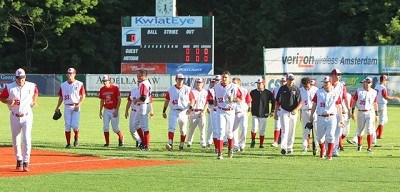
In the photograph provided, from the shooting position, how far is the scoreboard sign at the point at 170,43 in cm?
4684

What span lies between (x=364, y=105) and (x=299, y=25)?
4885cm

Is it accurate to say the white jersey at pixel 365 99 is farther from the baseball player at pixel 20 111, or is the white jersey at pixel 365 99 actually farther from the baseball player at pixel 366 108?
the baseball player at pixel 20 111

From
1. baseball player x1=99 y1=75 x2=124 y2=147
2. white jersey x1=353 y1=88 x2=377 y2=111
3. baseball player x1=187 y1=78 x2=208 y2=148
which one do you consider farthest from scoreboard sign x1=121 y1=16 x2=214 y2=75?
white jersey x1=353 y1=88 x2=377 y2=111

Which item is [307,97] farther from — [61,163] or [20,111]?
[20,111]

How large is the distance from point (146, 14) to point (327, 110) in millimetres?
51872

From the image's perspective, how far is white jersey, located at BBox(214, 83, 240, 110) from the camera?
20.3 metres

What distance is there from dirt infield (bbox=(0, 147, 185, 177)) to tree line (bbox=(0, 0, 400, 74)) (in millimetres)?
47724

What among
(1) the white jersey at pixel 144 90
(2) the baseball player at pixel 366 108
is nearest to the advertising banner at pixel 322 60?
(2) the baseball player at pixel 366 108

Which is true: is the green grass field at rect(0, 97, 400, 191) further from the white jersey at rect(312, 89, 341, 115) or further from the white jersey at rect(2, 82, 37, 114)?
the white jersey at rect(2, 82, 37, 114)

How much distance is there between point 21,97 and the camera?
56.1 feet

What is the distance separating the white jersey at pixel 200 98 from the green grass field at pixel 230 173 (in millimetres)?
1112

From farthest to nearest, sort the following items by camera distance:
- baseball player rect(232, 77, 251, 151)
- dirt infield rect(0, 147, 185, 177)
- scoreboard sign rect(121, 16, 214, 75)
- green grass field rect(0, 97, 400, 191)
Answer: scoreboard sign rect(121, 16, 214, 75)
baseball player rect(232, 77, 251, 151)
dirt infield rect(0, 147, 185, 177)
green grass field rect(0, 97, 400, 191)

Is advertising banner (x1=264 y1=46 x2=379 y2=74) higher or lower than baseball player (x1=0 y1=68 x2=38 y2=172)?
higher

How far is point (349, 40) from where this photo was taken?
67.0 meters
